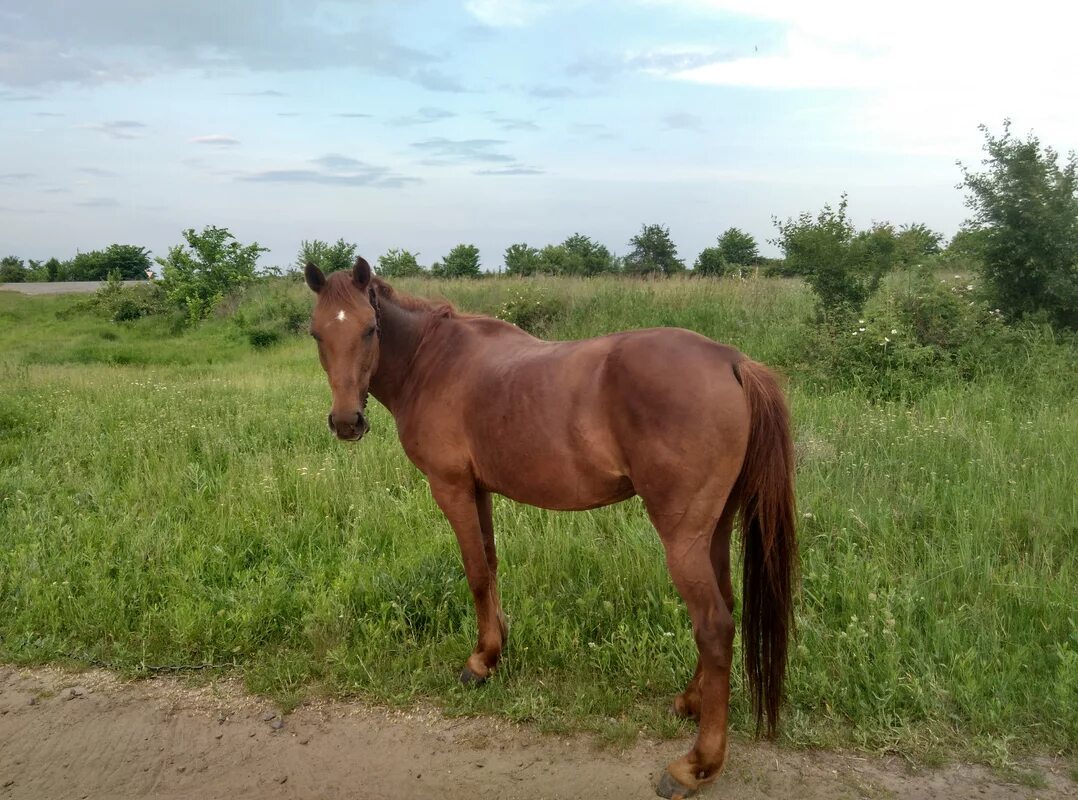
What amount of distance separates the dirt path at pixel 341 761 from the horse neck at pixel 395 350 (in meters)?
1.57

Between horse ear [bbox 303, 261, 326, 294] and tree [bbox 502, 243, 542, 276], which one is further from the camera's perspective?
tree [bbox 502, 243, 542, 276]

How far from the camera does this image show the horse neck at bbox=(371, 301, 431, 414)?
3.54 m

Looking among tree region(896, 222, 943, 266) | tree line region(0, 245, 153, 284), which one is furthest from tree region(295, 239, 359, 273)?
tree line region(0, 245, 153, 284)

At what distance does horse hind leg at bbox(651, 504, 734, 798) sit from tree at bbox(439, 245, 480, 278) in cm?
2357

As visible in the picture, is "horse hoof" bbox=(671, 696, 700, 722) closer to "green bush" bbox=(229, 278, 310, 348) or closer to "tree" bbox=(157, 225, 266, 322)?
"green bush" bbox=(229, 278, 310, 348)

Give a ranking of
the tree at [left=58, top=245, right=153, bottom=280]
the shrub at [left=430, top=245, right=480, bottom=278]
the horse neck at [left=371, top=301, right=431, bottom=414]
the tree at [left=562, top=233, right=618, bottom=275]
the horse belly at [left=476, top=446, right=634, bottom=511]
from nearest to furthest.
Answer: the horse belly at [left=476, top=446, right=634, bottom=511] → the horse neck at [left=371, top=301, right=431, bottom=414] → the tree at [left=562, top=233, right=618, bottom=275] → the shrub at [left=430, top=245, right=480, bottom=278] → the tree at [left=58, top=245, right=153, bottom=280]

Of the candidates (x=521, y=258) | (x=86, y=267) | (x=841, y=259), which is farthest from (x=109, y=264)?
(x=841, y=259)

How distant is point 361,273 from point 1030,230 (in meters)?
8.21

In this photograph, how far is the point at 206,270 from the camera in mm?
22859

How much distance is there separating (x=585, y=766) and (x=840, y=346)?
683 cm

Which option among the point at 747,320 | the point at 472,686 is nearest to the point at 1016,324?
the point at 747,320

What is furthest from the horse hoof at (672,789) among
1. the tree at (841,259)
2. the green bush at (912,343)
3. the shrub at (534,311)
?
the shrub at (534,311)

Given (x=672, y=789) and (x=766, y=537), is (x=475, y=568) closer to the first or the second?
(x=672, y=789)

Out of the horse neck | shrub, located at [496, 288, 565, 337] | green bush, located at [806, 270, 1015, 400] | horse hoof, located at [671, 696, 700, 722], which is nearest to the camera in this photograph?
horse hoof, located at [671, 696, 700, 722]
